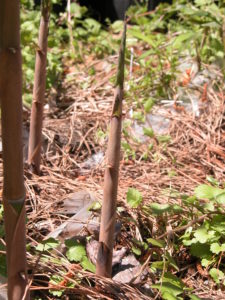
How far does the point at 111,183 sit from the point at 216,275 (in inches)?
19.2

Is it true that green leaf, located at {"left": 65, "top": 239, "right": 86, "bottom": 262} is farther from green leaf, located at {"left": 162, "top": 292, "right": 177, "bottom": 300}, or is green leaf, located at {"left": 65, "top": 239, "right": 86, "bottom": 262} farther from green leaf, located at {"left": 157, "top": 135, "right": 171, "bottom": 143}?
green leaf, located at {"left": 157, "top": 135, "right": 171, "bottom": 143}

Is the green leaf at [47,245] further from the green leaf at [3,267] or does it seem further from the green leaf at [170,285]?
the green leaf at [170,285]

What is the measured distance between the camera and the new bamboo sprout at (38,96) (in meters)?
1.87

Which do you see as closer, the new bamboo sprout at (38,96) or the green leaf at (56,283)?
the green leaf at (56,283)

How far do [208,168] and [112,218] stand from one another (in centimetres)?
96

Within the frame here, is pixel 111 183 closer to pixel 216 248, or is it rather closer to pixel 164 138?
pixel 216 248

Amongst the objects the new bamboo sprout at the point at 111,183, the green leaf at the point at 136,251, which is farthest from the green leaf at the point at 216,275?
the new bamboo sprout at the point at 111,183

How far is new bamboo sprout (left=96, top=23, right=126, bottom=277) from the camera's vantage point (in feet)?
4.24

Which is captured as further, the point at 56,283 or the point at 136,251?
the point at 136,251

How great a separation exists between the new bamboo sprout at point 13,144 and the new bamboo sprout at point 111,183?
26 cm

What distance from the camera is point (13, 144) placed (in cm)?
109

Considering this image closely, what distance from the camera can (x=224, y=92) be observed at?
2.63 m

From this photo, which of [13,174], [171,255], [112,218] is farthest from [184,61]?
[13,174]

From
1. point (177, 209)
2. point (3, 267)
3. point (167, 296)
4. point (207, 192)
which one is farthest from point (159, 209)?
point (3, 267)
